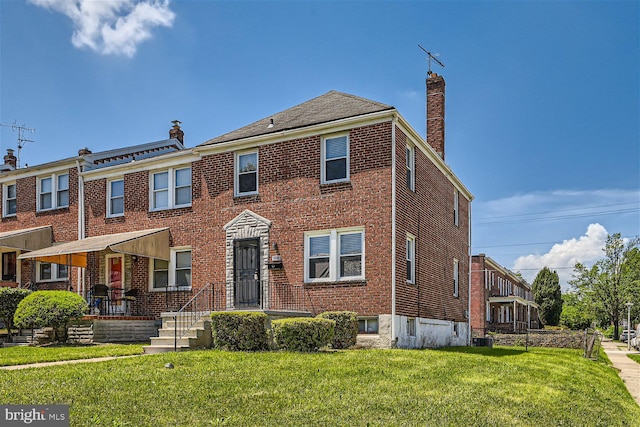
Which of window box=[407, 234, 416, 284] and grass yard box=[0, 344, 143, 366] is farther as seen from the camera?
window box=[407, 234, 416, 284]

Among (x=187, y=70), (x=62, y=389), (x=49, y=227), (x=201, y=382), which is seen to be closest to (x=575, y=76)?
(x=187, y=70)

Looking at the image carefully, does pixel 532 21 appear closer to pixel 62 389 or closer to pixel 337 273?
pixel 337 273

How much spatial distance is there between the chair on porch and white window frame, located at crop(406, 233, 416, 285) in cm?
971

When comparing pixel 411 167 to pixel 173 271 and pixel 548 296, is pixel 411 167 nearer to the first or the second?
pixel 173 271

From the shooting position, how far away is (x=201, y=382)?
31.2 ft

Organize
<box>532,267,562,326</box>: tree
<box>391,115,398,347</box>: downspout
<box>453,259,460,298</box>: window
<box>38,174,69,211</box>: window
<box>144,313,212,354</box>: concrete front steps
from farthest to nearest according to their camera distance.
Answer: <box>532,267,562,326</box>: tree, <box>38,174,69,211</box>: window, <box>453,259,460,298</box>: window, <box>391,115,398,347</box>: downspout, <box>144,313,212,354</box>: concrete front steps

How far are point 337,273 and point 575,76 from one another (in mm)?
10163

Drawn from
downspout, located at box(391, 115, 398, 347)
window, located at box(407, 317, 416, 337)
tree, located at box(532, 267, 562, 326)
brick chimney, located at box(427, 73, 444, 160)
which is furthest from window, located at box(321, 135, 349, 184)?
tree, located at box(532, 267, 562, 326)

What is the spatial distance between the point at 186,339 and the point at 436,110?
42.2 feet

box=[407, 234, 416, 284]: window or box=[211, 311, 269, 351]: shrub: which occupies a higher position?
box=[407, 234, 416, 284]: window

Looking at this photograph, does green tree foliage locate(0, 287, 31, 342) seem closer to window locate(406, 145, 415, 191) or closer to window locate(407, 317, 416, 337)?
window locate(407, 317, 416, 337)

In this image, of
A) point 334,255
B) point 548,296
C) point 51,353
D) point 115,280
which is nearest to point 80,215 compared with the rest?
point 115,280

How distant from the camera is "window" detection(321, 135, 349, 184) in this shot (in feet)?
57.6

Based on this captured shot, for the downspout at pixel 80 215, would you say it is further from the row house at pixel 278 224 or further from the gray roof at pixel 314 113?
the gray roof at pixel 314 113
